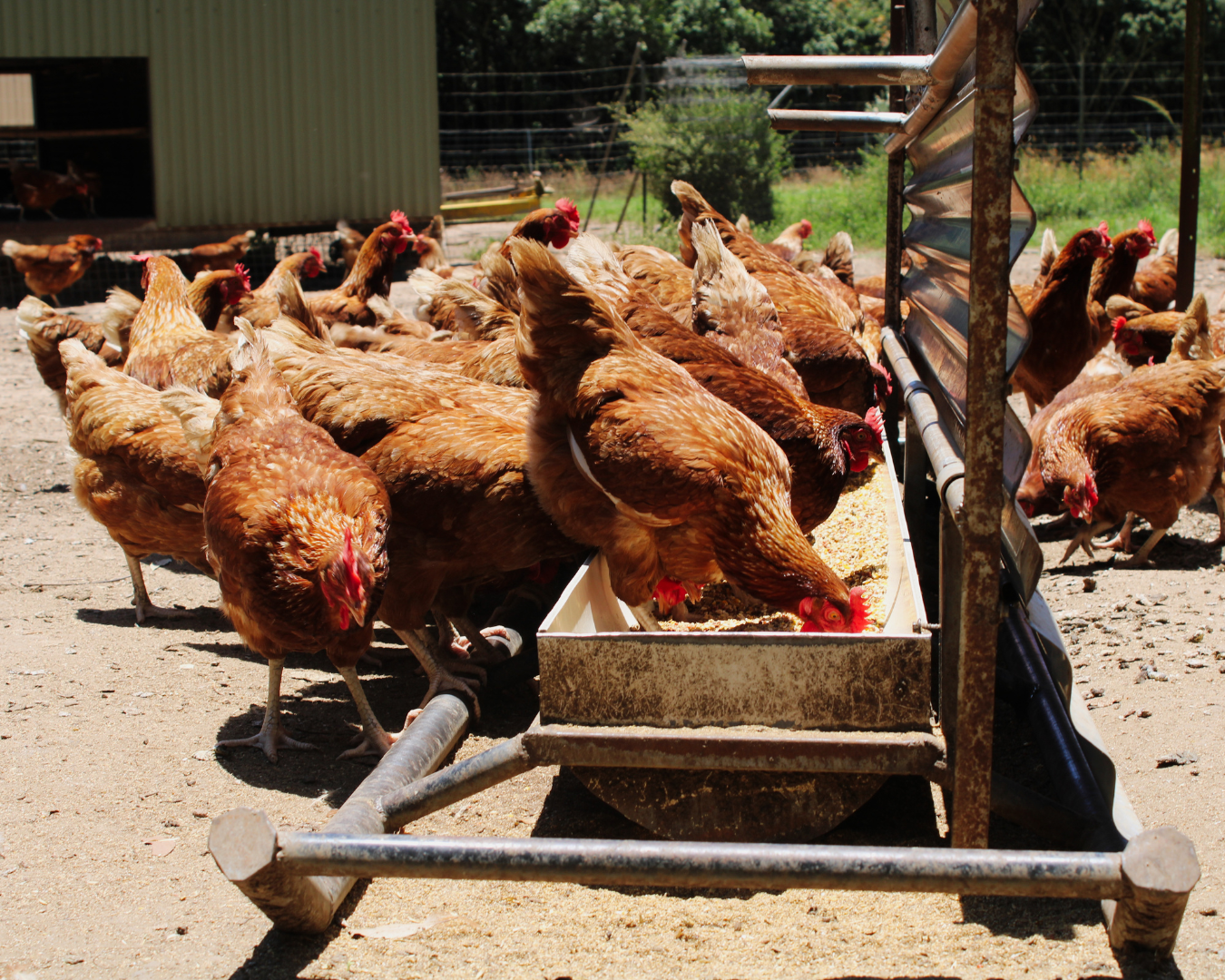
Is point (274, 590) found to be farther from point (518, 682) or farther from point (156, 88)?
point (156, 88)

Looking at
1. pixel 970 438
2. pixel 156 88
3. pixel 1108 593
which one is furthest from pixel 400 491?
pixel 156 88

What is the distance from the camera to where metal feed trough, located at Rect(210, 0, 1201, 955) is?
1.60 meters

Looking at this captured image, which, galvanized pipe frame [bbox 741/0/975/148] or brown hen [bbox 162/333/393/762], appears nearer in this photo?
galvanized pipe frame [bbox 741/0/975/148]

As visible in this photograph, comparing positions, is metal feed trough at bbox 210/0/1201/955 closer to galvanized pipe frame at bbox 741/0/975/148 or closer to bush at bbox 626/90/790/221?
galvanized pipe frame at bbox 741/0/975/148

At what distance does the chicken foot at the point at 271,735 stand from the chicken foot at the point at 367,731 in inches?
7.0

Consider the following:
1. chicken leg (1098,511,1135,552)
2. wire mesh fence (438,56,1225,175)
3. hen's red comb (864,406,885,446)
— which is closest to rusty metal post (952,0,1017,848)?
hen's red comb (864,406,885,446)

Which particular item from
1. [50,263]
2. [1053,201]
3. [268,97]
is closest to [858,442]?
[50,263]

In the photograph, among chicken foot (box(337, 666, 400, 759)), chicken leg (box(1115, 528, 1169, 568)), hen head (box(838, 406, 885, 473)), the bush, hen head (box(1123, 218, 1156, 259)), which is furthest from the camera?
the bush

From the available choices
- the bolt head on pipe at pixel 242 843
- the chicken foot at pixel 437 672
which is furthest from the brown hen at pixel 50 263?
the bolt head on pipe at pixel 242 843

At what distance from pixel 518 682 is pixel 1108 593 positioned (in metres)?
2.27

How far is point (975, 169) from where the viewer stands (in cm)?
168

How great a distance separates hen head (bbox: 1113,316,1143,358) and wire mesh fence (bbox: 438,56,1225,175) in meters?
11.1

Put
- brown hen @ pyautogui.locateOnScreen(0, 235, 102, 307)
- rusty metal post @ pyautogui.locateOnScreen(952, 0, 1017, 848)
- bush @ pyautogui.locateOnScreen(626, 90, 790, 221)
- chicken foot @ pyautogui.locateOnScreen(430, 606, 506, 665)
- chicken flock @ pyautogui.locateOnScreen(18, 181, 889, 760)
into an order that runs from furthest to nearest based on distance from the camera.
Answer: bush @ pyautogui.locateOnScreen(626, 90, 790, 221) → brown hen @ pyautogui.locateOnScreen(0, 235, 102, 307) → chicken foot @ pyautogui.locateOnScreen(430, 606, 506, 665) → chicken flock @ pyautogui.locateOnScreen(18, 181, 889, 760) → rusty metal post @ pyautogui.locateOnScreen(952, 0, 1017, 848)

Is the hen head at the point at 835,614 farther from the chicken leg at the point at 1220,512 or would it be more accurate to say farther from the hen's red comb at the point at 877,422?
the chicken leg at the point at 1220,512
